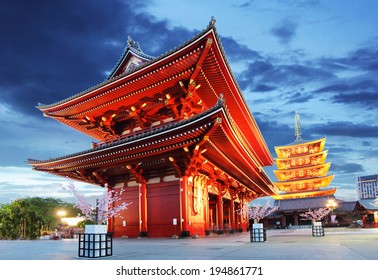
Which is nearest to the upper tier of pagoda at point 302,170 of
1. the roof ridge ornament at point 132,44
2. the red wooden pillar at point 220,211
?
the red wooden pillar at point 220,211

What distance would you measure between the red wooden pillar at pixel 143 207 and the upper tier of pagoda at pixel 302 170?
5729cm

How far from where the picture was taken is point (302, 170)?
252 feet

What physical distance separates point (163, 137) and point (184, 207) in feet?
17.6

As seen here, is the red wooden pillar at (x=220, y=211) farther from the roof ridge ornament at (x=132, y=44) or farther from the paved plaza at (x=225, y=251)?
the roof ridge ornament at (x=132, y=44)

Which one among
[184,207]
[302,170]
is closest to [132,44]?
[184,207]

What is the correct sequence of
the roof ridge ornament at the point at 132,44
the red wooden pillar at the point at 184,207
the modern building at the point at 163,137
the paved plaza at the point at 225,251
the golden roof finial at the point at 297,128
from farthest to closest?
1. the golden roof finial at the point at 297,128
2. the roof ridge ornament at the point at 132,44
3. the red wooden pillar at the point at 184,207
4. the modern building at the point at 163,137
5. the paved plaza at the point at 225,251

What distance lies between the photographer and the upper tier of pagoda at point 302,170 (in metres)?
75.0

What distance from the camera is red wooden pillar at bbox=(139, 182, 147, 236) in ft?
81.9

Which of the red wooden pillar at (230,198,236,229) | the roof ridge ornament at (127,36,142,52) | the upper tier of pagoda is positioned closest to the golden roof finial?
the upper tier of pagoda

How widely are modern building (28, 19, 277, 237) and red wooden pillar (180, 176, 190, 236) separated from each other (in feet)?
0.21

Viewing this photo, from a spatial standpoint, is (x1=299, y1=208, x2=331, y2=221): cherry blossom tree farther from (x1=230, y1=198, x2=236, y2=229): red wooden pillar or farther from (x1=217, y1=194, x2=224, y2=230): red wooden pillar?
(x1=217, y1=194, x2=224, y2=230): red wooden pillar

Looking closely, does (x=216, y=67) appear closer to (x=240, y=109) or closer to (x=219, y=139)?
(x=219, y=139)

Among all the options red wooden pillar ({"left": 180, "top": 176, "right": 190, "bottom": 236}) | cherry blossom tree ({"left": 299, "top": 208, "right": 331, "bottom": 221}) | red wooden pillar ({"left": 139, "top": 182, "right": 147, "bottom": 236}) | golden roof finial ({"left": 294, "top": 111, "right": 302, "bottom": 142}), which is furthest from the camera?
golden roof finial ({"left": 294, "top": 111, "right": 302, "bottom": 142})
